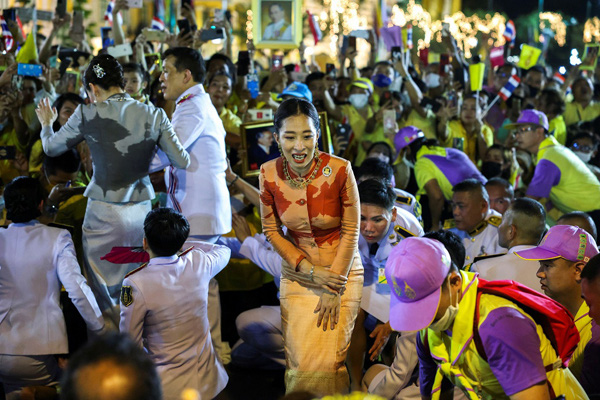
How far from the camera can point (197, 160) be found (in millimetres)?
4500

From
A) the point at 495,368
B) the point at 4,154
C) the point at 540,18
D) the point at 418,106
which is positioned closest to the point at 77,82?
the point at 4,154

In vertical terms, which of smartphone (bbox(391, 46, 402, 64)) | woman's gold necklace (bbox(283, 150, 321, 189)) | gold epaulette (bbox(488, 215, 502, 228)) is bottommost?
gold epaulette (bbox(488, 215, 502, 228))

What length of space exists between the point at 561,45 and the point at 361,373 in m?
22.8

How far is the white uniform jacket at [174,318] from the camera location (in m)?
3.60

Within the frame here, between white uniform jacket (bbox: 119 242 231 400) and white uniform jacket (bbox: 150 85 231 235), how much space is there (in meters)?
0.59

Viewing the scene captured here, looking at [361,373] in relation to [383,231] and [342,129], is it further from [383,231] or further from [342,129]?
[342,129]

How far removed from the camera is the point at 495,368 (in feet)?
8.06

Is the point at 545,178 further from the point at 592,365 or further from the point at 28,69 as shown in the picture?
the point at 28,69

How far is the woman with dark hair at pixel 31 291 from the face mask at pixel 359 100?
515cm

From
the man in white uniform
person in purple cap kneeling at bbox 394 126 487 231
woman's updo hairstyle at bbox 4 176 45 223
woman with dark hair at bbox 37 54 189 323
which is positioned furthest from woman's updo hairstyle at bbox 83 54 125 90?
person in purple cap kneeling at bbox 394 126 487 231

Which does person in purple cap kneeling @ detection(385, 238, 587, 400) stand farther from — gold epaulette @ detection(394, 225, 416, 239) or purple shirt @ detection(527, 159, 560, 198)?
purple shirt @ detection(527, 159, 560, 198)

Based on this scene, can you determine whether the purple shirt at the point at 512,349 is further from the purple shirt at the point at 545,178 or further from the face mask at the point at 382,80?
the face mask at the point at 382,80

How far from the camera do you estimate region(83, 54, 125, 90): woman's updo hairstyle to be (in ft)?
13.7

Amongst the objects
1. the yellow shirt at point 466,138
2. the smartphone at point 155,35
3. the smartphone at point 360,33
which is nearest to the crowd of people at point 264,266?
the smartphone at point 155,35
